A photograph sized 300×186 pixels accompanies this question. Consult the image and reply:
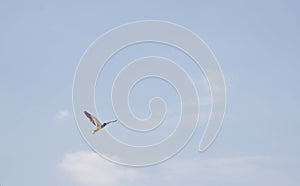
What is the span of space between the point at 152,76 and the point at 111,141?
273 inches

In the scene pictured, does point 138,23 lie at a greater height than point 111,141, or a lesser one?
greater

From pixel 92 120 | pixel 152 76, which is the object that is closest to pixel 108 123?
pixel 92 120

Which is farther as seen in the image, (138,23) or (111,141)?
(138,23)

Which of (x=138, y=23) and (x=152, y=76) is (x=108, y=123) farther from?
(x=138, y=23)

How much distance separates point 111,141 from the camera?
44219mm

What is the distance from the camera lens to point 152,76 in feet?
154

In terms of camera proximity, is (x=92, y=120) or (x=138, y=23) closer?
(x=92, y=120)

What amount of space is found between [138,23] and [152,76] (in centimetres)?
491

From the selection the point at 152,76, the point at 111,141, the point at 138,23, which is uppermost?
the point at 138,23

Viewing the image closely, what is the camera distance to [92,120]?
43719 mm

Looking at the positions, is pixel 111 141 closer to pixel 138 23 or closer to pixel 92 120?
pixel 92 120

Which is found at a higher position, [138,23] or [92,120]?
[138,23]

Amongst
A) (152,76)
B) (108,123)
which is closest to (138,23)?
(152,76)

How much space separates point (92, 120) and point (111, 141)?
2380mm
